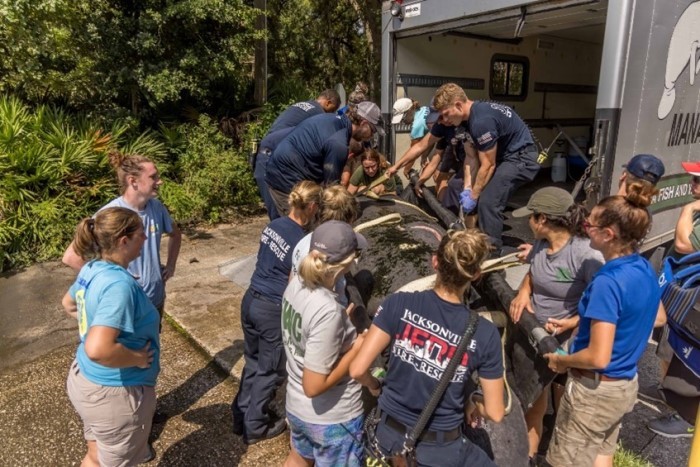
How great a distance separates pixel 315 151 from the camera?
4.46m

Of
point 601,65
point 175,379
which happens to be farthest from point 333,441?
point 601,65

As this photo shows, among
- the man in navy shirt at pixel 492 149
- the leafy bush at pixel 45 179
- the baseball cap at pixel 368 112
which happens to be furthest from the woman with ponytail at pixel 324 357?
the leafy bush at pixel 45 179

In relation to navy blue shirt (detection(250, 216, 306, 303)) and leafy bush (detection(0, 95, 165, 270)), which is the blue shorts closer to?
navy blue shirt (detection(250, 216, 306, 303))

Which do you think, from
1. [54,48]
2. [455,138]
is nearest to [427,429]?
[455,138]

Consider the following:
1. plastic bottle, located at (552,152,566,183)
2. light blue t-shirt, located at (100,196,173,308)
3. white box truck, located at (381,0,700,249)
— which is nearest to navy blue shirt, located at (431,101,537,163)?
white box truck, located at (381,0,700,249)

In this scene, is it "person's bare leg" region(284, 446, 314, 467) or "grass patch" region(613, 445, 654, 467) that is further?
"grass patch" region(613, 445, 654, 467)

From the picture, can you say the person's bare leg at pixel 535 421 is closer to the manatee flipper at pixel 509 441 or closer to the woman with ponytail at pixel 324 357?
the manatee flipper at pixel 509 441

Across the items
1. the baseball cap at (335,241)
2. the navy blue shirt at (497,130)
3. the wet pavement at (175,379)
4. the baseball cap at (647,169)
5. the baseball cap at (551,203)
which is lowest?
the wet pavement at (175,379)

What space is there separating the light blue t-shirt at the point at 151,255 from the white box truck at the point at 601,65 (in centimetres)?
327

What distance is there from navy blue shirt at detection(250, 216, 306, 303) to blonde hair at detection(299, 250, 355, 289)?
0.82 meters

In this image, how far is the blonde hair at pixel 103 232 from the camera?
224 centimetres

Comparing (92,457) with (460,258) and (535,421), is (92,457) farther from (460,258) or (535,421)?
(535,421)

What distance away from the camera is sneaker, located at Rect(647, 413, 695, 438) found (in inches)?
131

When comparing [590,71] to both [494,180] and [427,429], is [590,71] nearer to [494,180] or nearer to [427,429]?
[494,180]
